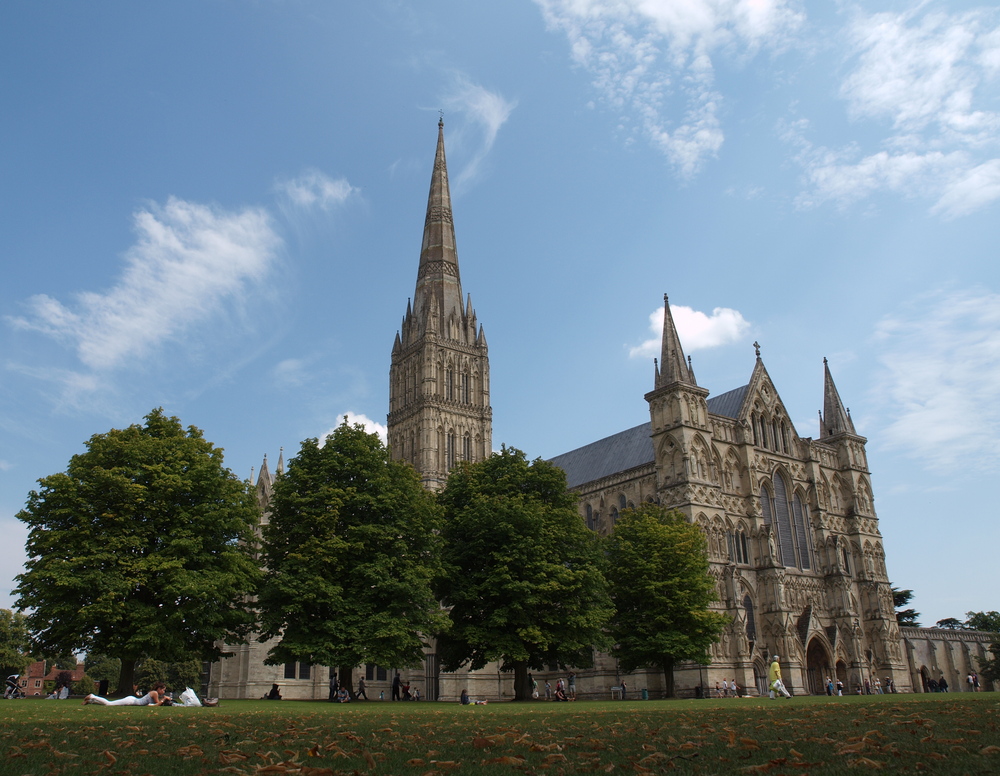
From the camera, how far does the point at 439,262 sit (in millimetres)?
88625

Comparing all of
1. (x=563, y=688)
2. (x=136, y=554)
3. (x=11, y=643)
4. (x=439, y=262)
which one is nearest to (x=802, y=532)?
(x=563, y=688)

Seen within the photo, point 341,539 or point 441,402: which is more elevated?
point 441,402

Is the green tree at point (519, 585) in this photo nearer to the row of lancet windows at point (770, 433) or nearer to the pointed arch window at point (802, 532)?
the row of lancet windows at point (770, 433)

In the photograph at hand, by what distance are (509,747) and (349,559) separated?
25.4m

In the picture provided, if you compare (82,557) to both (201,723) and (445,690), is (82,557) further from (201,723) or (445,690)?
(445,690)

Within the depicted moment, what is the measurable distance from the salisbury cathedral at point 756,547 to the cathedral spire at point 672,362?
96mm

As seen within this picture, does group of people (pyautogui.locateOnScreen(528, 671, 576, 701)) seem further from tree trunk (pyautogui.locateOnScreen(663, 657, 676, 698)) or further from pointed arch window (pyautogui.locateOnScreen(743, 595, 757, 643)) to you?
pointed arch window (pyautogui.locateOnScreen(743, 595, 757, 643))

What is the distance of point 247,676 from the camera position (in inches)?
1973

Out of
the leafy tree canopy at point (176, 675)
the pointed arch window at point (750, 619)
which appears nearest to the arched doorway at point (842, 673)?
the pointed arch window at point (750, 619)

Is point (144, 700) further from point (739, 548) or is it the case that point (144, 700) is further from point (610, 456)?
point (610, 456)

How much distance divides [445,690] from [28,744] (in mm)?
47865

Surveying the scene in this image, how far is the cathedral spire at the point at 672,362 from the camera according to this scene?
54094mm

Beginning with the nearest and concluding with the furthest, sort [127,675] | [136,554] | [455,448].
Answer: [127,675] → [136,554] → [455,448]

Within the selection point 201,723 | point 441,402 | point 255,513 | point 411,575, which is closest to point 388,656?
point 411,575
